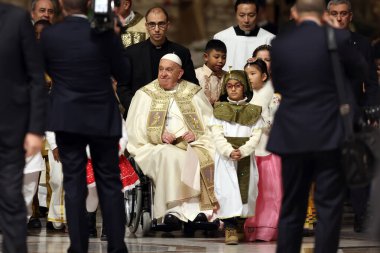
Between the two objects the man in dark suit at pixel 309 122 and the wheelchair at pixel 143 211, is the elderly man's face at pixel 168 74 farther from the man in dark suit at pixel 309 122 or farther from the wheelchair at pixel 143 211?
the man in dark suit at pixel 309 122

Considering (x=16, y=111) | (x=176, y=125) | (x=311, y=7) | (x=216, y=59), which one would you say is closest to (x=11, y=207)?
(x=16, y=111)

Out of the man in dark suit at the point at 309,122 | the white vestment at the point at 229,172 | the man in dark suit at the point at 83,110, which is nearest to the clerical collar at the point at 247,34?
the white vestment at the point at 229,172

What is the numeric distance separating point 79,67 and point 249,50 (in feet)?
Answer: 14.3

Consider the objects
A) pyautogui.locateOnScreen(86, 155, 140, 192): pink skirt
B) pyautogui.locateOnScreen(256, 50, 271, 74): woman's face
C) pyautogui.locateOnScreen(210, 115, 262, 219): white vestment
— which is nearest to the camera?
pyautogui.locateOnScreen(210, 115, 262, 219): white vestment

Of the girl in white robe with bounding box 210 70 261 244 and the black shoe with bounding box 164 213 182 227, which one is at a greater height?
the girl in white robe with bounding box 210 70 261 244

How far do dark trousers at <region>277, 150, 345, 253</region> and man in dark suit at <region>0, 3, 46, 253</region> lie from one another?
1.79 m

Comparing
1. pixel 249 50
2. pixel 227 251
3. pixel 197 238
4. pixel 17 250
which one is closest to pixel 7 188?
pixel 17 250

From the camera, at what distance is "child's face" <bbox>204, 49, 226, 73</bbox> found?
13.6 m

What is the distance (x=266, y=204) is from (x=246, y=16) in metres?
2.25

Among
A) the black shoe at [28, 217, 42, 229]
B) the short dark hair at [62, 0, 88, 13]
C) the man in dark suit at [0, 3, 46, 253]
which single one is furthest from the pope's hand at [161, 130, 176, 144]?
the man in dark suit at [0, 3, 46, 253]

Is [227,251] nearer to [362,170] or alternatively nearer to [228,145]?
[228,145]

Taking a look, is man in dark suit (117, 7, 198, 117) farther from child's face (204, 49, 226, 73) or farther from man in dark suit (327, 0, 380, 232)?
man in dark suit (327, 0, 380, 232)

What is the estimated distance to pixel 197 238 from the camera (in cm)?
1299

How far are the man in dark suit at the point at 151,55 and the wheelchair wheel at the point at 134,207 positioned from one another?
97 centimetres
